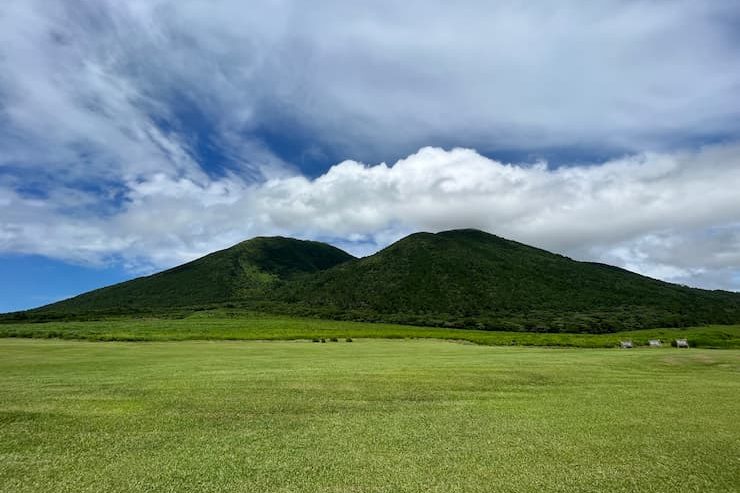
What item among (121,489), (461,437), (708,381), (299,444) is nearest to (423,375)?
(461,437)

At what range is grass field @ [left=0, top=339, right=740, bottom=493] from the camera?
8.68 m

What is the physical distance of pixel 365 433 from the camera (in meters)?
11.5

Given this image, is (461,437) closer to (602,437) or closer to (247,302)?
(602,437)

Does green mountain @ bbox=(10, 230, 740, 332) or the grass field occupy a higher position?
green mountain @ bbox=(10, 230, 740, 332)

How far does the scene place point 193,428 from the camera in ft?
38.9

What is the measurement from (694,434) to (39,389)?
20.2m

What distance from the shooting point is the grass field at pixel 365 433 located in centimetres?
868

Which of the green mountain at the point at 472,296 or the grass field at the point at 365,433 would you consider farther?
the green mountain at the point at 472,296

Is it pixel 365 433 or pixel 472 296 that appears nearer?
pixel 365 433

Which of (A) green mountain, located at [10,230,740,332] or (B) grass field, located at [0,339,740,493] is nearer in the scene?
(B) grass field, located at [0,339,740,493]

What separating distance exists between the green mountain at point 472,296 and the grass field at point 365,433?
94844 mm

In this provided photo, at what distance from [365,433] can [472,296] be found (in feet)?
469

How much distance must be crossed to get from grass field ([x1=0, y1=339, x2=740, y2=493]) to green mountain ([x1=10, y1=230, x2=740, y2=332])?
94.8 metres

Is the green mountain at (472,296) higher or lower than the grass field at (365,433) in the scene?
Answer: higher
